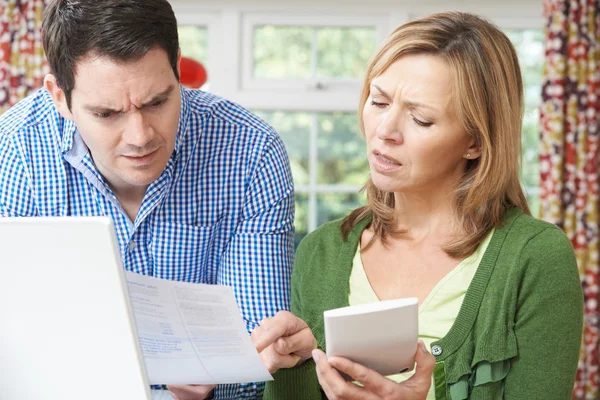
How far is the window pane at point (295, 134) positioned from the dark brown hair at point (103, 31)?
9.02 feet

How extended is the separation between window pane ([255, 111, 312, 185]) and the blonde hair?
2745 millimetres

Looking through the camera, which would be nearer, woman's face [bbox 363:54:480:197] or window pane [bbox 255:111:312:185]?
woman's face [bbox 363:54:480:197]

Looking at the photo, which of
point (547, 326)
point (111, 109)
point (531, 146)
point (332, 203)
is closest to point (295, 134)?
point (332, 203)

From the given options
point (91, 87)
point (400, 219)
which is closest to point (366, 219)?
point (400, 219)

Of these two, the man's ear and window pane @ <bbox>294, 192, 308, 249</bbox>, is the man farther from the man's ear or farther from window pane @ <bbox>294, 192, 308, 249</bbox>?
window pane @ <bbox>294, 192, 308, 249</bbox>

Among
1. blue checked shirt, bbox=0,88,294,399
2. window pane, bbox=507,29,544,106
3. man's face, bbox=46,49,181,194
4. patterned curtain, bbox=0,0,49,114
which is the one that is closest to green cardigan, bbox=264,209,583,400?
blue checked shirt, bbox=0,88,294,399

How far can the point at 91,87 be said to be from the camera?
→ 5.23 feet

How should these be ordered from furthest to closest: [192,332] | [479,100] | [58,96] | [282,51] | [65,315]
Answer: [282,51]
[58,96]
[479,100]
[192,332]
[65,315]

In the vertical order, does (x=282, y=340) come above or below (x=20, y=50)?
below

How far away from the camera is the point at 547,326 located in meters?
1.44

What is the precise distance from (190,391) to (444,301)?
1.83 ft

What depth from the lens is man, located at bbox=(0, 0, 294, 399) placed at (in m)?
1.63

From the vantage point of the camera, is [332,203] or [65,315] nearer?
[65,315]

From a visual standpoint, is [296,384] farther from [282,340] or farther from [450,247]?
[450,247]
